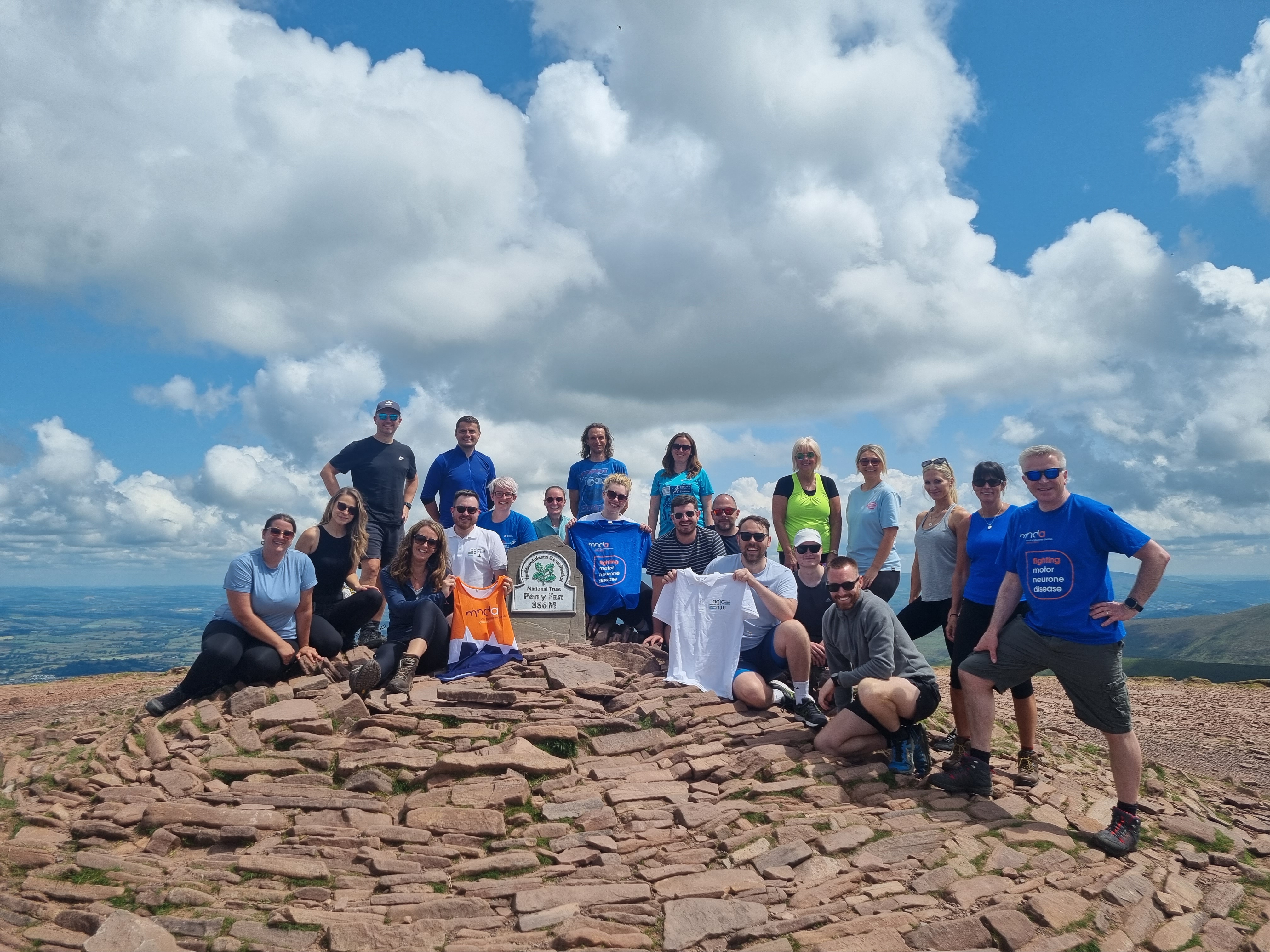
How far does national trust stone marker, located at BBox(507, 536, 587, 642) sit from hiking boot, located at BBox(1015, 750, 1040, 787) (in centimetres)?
574

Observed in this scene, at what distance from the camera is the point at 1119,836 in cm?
691

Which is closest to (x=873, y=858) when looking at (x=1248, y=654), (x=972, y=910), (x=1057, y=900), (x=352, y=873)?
(x=972, y=910)

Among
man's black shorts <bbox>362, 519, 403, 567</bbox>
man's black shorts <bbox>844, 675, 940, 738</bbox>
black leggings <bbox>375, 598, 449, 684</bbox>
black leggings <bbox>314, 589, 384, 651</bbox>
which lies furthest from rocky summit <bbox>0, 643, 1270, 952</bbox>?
man's black shorts <bbox>362, 519, 403, 567</bbox>

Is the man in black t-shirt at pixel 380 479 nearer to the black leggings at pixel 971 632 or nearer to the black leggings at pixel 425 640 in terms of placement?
the black leggings at pixel 425 640

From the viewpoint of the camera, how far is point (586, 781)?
7734 mm

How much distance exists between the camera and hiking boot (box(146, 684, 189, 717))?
919 cm

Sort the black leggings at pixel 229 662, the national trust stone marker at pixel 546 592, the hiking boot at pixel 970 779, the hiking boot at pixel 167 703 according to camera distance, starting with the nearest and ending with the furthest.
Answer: the hiking boot at pixel 970 779 → the black leggings at pixel 229 662 → the hiking boot at pixel 167 703 → the national trust stone marker at pixel 546 592

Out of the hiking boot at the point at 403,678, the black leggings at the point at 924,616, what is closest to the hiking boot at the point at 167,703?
the hiking boot at the point at 403,678

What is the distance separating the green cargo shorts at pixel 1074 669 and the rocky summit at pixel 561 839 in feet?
3.83

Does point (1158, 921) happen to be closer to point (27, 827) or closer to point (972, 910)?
point (972, 910)

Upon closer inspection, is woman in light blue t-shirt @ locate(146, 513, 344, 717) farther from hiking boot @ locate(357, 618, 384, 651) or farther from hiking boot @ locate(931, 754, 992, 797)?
hiking boot @ locate(931, 754, 992, 797)

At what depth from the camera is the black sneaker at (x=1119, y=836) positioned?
22.4 ft

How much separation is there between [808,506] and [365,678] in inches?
240

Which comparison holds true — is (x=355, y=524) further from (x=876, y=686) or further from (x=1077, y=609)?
(x=1077, y=609)
